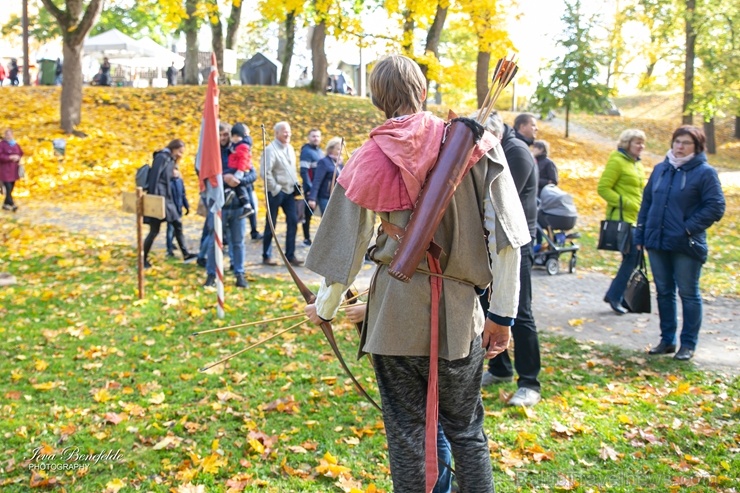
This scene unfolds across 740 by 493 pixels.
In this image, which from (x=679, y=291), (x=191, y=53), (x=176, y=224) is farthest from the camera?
(x=191, y=53)

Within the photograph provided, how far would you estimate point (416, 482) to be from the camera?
2973 mm

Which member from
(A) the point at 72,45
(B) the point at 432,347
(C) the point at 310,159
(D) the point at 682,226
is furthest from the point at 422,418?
(A) the point at 72,45

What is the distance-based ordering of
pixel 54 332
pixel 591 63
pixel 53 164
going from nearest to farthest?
pixel 54 332 < pixel 53 164 < pixel 591 63

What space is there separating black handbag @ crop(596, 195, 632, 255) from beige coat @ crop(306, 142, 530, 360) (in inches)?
225

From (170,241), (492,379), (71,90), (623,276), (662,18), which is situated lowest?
(492,379)

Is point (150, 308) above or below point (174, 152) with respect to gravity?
below

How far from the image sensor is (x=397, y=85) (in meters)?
2.80

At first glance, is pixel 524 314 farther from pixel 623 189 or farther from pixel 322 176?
pixel 322 176

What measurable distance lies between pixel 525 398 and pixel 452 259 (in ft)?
8.67

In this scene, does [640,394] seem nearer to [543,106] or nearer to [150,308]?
[150,308]

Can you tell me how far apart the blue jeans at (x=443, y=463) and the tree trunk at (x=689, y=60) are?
23.3 metres

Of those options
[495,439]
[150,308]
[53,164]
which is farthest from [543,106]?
[495,439]

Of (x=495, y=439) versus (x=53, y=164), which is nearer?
(x=495, y=439)

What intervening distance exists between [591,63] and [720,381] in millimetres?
21432
